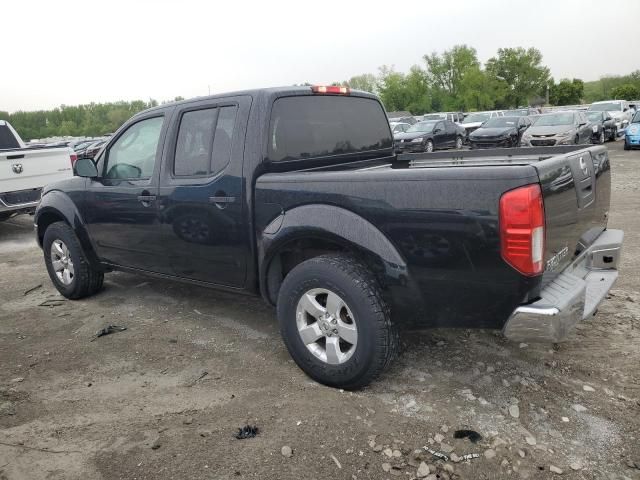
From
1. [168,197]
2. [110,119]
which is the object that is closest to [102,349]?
[168,197]

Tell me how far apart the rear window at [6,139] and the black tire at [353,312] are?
914 centimetres

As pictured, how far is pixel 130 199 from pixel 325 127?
178 centimetres

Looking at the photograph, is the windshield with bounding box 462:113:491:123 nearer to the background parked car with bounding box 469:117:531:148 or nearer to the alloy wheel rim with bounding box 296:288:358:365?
the background parked car with bounding box 469:117:531:148

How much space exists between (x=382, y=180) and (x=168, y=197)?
193 cm

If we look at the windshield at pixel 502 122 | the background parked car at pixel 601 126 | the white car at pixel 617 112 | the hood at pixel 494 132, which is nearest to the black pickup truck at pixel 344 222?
the hood at pixel 494 132

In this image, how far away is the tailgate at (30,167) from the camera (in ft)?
27.1

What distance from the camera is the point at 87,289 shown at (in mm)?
5355

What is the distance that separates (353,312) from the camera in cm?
305

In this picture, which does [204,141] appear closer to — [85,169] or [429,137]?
[85,169]

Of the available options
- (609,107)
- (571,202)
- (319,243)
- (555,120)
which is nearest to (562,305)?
(571,202)

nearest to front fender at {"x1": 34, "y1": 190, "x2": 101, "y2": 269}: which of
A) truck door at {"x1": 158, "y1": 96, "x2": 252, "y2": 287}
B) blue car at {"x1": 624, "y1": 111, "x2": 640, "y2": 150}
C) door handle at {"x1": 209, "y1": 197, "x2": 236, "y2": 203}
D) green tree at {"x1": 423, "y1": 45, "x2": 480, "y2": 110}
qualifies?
truck door at {"x1": 158, "y1": 96, "x2": 252, "y2": 287}

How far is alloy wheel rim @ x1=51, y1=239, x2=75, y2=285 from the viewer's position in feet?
17.5

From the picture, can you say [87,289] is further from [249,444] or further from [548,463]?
[548,463]

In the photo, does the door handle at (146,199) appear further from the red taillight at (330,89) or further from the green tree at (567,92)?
the green tree at (567,92)
